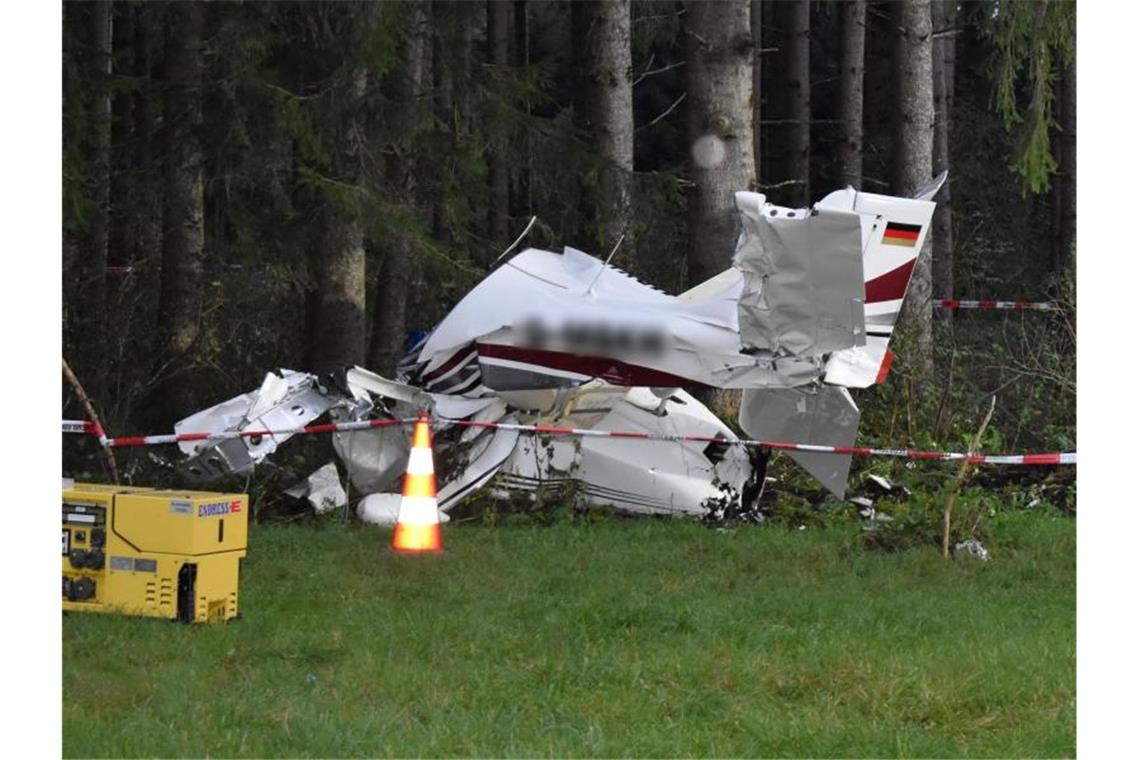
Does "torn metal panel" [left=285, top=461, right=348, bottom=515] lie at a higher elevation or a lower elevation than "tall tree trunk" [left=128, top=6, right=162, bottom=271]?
lower

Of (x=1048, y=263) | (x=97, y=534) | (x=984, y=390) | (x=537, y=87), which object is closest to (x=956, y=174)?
(x=1048, y=263)

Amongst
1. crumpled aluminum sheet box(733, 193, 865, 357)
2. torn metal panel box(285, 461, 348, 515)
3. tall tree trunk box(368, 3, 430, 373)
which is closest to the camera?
crumpled aluminum sheet box(733, 193, 865, 357)

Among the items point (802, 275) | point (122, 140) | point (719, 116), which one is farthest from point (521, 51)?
point (802, 275)

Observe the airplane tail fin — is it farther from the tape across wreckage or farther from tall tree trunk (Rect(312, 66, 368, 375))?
tall tree trunk (Rect(312, 66, 368, 375))

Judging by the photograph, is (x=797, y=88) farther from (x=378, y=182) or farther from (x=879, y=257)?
(x=879, y=257)

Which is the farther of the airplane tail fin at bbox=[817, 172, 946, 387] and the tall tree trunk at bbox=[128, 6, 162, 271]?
the tall tree trunk at bbox=[128, 6, 162, 271]

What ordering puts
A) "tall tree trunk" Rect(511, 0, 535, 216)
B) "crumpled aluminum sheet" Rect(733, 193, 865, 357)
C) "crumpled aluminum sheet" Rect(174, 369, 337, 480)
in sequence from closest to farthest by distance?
"crumpled aluminum sheet" Rect(733, 193, 865, 357) < "crumpled aluminum sheet" Rect(174, 369, 337, 480) < "tall tree trunk" Rect(511, 0, 535, 216)

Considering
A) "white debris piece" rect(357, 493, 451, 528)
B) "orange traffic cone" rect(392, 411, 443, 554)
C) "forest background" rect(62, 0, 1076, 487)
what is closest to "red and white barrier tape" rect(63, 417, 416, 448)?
"white debris piece" rect(357, 493, 451, 528)

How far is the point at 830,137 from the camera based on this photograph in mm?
28031

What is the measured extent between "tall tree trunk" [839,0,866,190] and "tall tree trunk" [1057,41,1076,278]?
122 inches

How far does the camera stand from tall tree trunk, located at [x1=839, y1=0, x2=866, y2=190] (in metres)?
21.5

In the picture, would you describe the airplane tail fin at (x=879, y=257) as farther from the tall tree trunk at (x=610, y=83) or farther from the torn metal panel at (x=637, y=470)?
the tall tree trunk at (x=610, y=83)

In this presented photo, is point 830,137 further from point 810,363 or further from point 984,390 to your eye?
point 810,363

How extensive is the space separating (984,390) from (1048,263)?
14.0 m
